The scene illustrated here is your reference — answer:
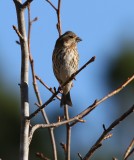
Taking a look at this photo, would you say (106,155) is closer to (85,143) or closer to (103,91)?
(85,143)

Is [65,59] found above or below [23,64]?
above

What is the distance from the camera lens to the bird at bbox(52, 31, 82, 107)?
20.5 feet

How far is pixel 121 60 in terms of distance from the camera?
2056 centimetres

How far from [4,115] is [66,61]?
46.0ft

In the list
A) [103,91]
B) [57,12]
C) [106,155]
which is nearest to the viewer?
[57,12]

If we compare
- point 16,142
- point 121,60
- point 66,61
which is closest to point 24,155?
point 66,61

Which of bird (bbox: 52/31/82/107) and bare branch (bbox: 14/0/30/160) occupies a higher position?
bird (bbox: 52/31/82/107)

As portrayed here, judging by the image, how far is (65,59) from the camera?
251 inches

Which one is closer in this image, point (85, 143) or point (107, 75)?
point (85, 143)

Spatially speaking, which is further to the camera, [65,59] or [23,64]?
[65,59]

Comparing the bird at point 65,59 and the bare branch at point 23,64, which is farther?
the bird at point 65,59

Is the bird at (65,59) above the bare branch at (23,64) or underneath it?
above

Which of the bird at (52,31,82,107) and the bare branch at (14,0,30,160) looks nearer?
the bare branch at (14,0,30,160)

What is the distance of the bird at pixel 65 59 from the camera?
6246mm
